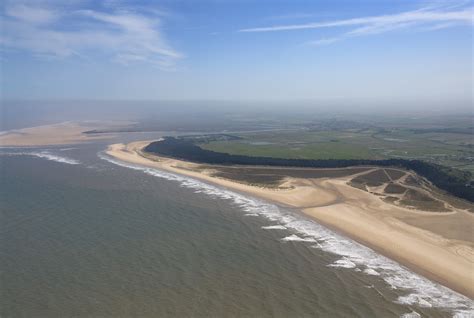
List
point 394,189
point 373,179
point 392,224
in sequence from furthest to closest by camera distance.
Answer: point 373,179, point 394,189, point 392,224

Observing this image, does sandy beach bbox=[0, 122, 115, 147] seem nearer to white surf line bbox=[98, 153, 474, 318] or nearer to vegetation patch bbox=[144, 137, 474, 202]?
vegetation patch bbox=[144, 137, 474, 202]

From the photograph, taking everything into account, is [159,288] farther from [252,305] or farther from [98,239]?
[98,239]

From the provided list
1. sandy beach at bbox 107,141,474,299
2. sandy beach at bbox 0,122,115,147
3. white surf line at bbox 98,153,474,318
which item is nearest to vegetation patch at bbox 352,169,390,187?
sandy beach at bbox 107,141,474,299

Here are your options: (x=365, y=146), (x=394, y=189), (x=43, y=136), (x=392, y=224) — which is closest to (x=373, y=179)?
(x=394, y=189)

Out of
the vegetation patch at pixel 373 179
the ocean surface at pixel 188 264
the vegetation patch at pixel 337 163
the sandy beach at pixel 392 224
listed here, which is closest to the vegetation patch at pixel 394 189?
the vegetation patch at pixel 373 179

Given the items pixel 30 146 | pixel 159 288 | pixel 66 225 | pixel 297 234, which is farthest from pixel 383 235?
pixel 30 146

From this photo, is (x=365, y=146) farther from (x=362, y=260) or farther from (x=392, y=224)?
(x=362, y=260)

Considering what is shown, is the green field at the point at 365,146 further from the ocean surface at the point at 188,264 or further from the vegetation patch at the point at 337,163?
the ocean surface at the point at 188,264
